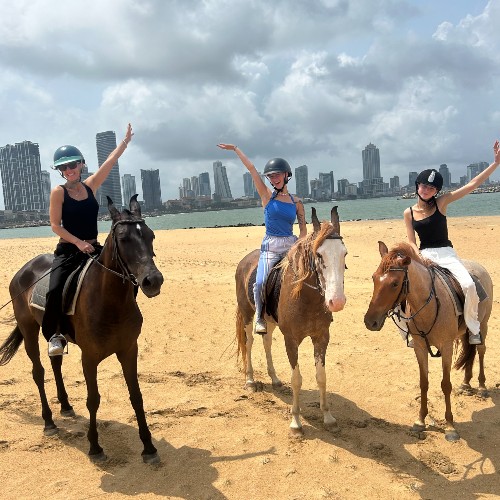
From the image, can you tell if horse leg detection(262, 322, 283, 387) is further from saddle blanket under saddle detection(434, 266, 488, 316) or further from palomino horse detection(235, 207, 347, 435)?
saddle blanket under saddle detection(434, 266, 488, 316)

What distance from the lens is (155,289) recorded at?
159 inches

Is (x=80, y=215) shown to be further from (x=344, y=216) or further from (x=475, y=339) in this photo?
(x=344, y=216)

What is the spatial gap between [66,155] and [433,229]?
16.2 ft

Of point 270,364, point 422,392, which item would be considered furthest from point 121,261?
point 422,392

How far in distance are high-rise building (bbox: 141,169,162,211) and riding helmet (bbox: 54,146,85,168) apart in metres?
180

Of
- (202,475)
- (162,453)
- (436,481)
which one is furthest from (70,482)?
(436,481)

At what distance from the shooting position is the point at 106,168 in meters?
5.78

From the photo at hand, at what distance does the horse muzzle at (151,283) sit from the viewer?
4.03m

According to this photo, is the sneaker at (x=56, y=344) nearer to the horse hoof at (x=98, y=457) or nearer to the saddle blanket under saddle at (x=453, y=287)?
the horse hoof at (x=98, y=457)

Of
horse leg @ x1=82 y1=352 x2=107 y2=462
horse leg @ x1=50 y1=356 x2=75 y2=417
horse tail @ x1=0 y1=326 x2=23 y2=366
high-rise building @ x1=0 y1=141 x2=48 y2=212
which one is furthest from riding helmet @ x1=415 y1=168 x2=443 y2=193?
high-rise building @ x1=0 y1=141 x2=48 y2=212

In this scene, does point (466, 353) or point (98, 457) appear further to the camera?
point (466, 353)

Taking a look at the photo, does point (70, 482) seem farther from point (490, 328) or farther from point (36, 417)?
point (490, 328)

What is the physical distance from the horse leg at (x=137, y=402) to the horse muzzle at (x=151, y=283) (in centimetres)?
131

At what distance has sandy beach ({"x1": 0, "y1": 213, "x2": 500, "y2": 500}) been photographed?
4438 mm
